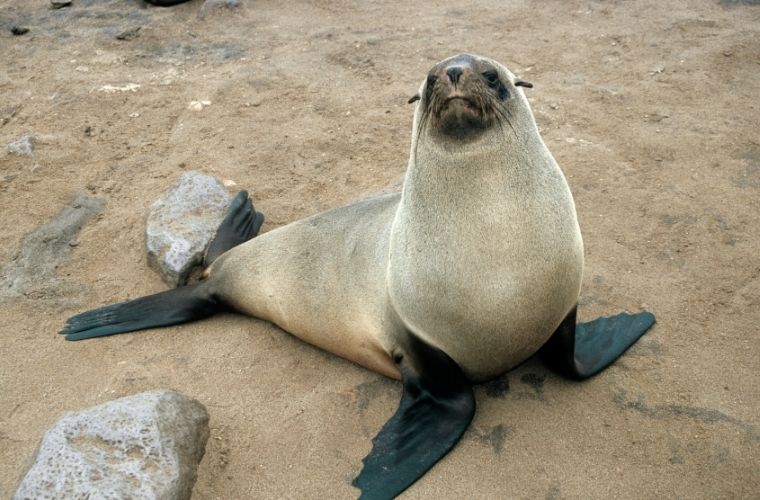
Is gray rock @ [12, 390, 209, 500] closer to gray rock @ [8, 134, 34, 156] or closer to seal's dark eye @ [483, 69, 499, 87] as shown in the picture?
seal's dark eye @ [483, 69, 499, 87]

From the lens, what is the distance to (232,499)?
2951mm

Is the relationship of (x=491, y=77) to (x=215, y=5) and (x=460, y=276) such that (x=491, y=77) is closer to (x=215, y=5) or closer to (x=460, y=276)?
(x=460, y=276)

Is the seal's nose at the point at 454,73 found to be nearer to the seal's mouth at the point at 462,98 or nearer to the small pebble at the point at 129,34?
the seal's mouth at the point at 462,98

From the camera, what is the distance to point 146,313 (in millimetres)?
4141

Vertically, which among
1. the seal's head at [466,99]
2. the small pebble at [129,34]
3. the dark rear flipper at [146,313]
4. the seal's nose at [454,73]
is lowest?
the dark rear flipper at [146,313]

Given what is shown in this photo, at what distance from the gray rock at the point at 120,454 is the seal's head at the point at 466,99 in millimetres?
1592

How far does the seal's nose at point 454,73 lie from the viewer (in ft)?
8.99

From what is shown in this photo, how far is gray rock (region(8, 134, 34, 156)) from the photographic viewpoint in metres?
5.72

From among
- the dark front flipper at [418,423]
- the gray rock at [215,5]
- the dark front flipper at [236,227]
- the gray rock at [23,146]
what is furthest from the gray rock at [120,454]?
the gray rock at [215,5]

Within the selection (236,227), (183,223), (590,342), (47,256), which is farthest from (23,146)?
(590,342)

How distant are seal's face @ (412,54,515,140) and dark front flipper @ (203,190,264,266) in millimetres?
1968

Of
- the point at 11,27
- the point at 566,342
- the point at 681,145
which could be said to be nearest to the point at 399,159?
the point at 681,145

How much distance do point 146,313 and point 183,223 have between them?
2.26 feet

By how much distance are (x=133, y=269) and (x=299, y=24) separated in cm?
416
